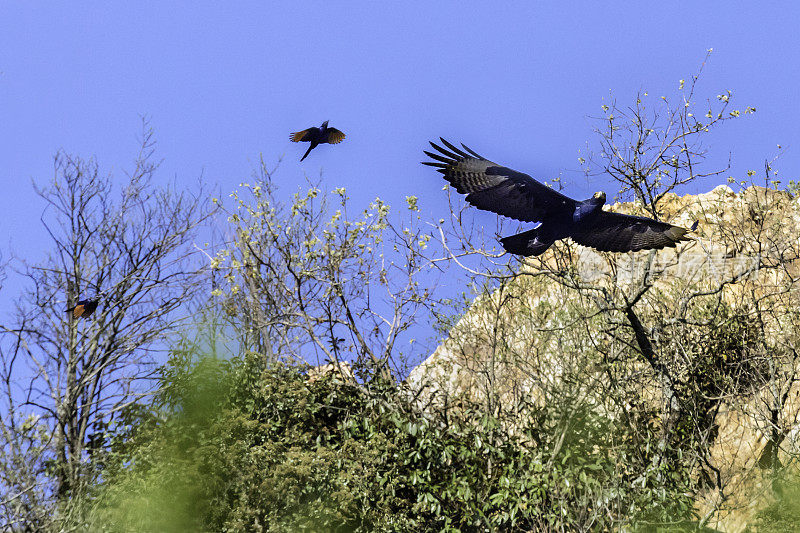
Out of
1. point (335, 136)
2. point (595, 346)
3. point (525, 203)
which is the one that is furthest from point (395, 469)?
point (335, 136)

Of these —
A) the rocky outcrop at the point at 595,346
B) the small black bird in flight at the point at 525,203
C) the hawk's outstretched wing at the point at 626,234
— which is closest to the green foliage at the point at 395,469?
the rocky outcrop at the point at 595,346

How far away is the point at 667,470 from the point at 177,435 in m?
9.17

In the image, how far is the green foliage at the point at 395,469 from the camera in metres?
9.41

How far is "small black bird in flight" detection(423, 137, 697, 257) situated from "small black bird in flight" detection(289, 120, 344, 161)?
196 cm

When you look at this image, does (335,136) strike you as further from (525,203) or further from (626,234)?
(626,234)

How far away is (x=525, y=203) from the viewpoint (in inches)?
338

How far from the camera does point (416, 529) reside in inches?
395

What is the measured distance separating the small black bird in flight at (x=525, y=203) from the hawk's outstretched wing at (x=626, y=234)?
0.02 m

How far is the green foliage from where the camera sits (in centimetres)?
941

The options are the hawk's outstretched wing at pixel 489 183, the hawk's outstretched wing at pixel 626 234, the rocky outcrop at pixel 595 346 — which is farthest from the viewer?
the rocky outcrop at pixel 595 346

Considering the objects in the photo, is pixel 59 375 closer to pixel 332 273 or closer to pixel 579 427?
pixel 332 273

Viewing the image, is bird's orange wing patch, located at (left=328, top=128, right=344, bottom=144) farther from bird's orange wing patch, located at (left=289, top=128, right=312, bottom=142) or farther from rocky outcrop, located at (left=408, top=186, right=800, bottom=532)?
rocky outcrop, located at (left=408, top=186, right=800, bottom=532)

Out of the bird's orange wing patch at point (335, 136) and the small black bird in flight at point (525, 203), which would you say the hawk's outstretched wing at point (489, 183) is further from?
the bird's orange wing patch at point (335, 136)

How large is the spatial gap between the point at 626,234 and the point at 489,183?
2032 mm
